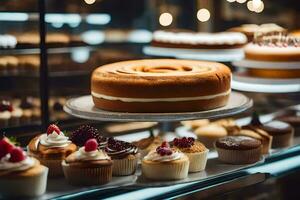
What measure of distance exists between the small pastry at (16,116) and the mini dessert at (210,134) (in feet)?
4.64

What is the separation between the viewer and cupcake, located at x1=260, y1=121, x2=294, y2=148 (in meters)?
2.95

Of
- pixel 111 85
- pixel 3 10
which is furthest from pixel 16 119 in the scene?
pixel 111 85

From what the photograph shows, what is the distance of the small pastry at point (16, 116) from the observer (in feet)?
12.7

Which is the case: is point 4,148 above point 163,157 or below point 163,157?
above

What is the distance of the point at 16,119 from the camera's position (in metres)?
3.97

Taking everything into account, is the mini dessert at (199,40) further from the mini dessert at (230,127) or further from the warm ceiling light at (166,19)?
the warm ceiling light at (166,19)

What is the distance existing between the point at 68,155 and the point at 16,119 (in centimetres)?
190

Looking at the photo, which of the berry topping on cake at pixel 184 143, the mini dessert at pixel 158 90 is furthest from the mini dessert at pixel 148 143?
the mini dessert at pixel 158 90

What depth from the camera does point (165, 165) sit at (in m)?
2.23

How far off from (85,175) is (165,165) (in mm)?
330

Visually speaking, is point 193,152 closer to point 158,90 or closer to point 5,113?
point 158,90

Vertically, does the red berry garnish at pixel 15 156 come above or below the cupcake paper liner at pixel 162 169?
above

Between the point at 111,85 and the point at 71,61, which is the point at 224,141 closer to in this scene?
the point at 111,85

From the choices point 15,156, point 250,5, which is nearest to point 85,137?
point 15,156
